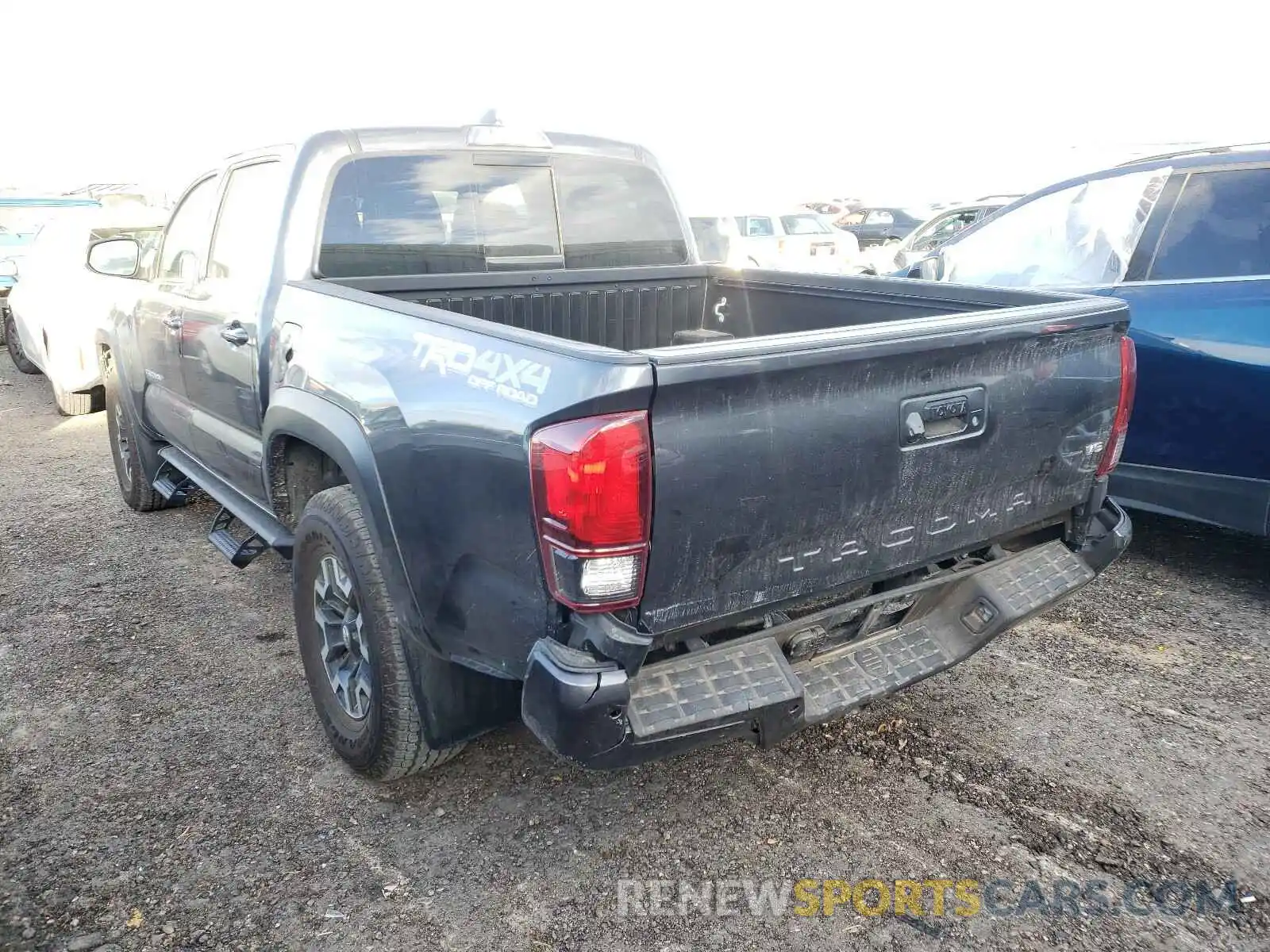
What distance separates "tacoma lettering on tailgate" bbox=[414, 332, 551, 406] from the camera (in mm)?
2180

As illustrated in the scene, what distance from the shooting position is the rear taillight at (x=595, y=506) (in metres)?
2.05

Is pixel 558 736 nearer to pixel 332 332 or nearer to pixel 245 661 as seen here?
pixel 332 332

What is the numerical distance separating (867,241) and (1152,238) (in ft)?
65.8

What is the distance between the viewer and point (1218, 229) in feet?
13.9

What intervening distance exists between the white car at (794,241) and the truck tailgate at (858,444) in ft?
46.1

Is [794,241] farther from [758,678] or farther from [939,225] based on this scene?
[758,678]

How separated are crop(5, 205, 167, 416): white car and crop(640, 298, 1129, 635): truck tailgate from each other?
605cm

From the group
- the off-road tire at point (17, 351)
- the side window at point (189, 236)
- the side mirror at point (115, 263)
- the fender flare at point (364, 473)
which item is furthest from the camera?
the off-road tire at point (17, 351)

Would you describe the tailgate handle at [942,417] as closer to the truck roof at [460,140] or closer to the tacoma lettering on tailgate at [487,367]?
the tacoma lettering on tailgate at [487,367]

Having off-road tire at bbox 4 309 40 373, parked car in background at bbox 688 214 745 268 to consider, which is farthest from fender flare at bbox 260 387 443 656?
parked car in background at bbox 688 214 745 268

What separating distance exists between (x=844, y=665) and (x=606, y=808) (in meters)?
0.85

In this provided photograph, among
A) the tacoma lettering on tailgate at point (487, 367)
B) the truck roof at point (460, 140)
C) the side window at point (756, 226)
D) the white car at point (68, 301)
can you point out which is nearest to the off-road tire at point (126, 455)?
the white car at point (68, 301)

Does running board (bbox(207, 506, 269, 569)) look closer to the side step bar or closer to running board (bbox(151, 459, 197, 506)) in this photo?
the side step bar

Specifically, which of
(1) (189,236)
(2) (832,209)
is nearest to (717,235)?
(1) (189,236)
